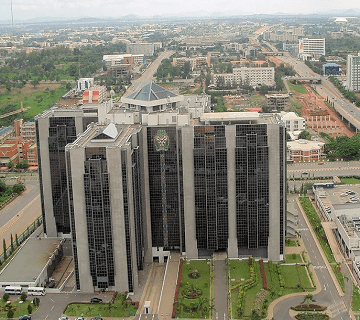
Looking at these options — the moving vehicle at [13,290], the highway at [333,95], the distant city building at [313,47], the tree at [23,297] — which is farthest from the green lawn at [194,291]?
the distant city building at [313,47]

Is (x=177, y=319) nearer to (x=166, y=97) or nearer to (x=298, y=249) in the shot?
(x=298, y=249)

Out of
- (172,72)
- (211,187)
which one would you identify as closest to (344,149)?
(211,187)

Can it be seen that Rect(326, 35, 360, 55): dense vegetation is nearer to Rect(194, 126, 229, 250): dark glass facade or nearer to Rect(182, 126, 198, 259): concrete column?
Rect(194, 126, 229, 250): dark glass facade

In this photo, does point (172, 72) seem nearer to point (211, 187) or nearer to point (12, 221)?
point (12, 221)

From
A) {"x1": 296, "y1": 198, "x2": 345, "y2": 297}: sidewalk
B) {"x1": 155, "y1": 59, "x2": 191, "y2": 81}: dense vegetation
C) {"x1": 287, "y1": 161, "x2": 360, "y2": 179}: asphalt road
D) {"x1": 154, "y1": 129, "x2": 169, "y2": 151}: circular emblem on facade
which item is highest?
{"x1": 154, "y1": 129, "x2": 169, "y2": 151}: circular emblem on facade

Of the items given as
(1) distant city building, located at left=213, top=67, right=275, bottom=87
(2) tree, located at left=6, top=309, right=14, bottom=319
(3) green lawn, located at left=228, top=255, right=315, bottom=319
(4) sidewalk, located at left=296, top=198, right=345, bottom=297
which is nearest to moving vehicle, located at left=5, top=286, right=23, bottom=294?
(2) tree, located at left=6, top=309, right=14, bottom=319

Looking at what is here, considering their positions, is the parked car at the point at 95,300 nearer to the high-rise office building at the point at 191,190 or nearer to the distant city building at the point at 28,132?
the high-rise office building at the point at 191,190
